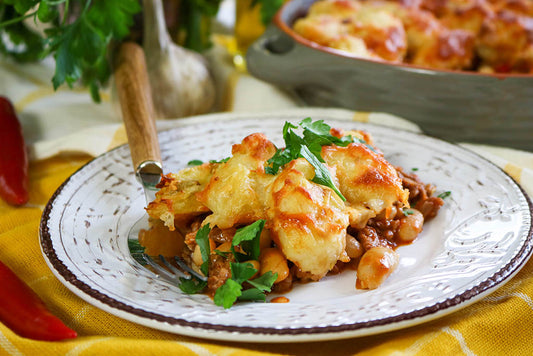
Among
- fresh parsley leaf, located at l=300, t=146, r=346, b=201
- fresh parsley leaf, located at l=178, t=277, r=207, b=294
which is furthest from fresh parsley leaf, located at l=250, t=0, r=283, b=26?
fresh parsley leaf, located at l=178, t=277, r=207, b=294

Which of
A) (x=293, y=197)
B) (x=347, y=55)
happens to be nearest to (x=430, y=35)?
(x=347, y=55)

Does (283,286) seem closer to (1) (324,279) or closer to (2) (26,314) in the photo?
(1) (324,279)

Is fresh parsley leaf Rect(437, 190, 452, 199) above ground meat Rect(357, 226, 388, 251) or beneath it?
beneath

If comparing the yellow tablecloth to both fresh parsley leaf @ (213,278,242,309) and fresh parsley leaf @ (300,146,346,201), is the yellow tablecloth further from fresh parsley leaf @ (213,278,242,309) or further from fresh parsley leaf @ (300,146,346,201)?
fresh parsley leaf @ (300,146,346,201)

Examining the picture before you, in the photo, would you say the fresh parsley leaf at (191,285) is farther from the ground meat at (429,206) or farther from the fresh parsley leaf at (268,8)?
the fresh parsley leaf at (268,8)

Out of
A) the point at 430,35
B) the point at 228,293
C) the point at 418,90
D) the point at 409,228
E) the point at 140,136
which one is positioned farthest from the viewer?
the point at 430,35

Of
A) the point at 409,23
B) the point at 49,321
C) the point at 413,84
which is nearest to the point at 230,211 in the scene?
the point at 49,321
